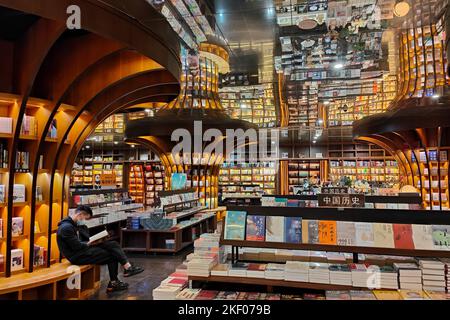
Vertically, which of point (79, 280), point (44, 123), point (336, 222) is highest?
point (44, 123)

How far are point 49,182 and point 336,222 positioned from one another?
357 cm

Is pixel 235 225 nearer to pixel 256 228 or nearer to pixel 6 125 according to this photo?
pixel 256 228

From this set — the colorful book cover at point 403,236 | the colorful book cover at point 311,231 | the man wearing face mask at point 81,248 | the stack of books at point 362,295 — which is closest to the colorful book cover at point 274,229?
the colorful book cover at point 311,231

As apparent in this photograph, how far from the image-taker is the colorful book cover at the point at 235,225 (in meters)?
3.01

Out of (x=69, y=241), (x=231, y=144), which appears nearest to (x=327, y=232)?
(x=69, y=241)

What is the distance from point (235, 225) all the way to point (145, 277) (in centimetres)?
282

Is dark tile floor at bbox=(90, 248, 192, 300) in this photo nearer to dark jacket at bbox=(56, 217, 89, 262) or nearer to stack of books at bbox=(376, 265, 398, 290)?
dark jacket at bbox=(56, 217, 89, 262)

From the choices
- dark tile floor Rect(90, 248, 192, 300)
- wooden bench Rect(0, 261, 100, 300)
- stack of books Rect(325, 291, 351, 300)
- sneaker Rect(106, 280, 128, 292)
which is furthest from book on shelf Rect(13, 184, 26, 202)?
stack of books Rect(325, 291, 351, 300)

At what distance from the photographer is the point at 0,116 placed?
12.1ft

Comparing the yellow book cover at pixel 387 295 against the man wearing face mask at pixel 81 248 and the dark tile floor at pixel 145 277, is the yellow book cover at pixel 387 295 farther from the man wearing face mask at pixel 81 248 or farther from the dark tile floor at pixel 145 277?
the dark tile floor at pixel 145 277

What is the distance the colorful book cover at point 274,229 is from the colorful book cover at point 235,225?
0.76 ft
